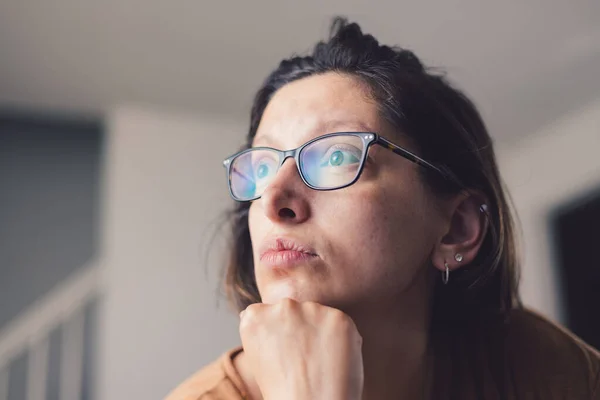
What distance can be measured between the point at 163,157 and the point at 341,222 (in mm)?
2331

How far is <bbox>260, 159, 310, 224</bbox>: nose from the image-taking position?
33.7 inches

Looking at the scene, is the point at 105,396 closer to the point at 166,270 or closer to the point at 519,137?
the point at 166,270

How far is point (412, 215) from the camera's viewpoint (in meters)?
0.92

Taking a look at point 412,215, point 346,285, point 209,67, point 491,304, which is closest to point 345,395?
point 346,285

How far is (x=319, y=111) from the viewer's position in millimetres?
922

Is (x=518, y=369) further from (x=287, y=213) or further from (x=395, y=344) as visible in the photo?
(x=287, y=213)

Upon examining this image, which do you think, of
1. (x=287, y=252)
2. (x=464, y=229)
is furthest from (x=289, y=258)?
(x=464, y=229)

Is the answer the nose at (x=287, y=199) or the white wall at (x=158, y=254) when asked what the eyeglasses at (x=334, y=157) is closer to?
the nose at (x=287, y=199)

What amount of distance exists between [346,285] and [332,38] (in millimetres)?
463

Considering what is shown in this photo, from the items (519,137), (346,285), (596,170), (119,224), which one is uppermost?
(519,137)

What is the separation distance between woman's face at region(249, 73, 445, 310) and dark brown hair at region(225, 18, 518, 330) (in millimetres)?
49

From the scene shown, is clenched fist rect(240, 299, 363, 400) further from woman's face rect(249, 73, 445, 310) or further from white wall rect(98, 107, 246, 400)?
white wall rect(98, 107, 246, 400)

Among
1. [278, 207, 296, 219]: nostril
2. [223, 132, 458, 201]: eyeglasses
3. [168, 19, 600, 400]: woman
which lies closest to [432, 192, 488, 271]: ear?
[168, 19, 600, 400]: woman

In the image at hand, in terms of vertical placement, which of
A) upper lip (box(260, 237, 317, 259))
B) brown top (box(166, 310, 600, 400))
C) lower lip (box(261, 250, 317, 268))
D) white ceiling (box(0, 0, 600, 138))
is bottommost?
brown top (box(166, 310, 600, 400))
